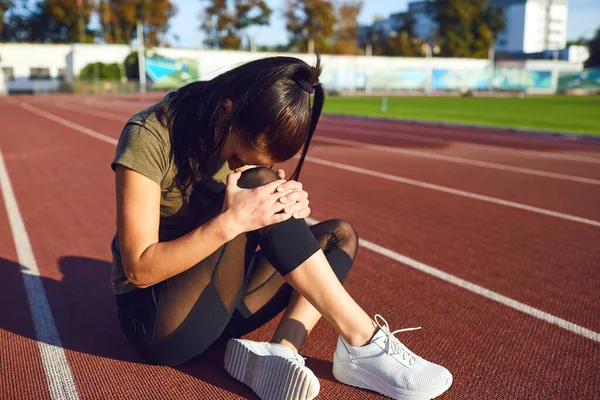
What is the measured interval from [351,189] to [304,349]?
14.5 ft

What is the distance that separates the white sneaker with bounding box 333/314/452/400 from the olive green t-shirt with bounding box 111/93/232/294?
0.86m

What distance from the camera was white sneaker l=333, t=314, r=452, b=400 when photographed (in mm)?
2215

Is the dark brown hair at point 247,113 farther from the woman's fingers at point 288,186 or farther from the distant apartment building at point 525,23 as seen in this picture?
the distant apartment building at point 525,23

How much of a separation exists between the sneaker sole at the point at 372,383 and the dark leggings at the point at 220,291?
1.31 ft

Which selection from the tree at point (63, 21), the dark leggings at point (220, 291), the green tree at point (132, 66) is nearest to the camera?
the dark leggings at point (220, 291)

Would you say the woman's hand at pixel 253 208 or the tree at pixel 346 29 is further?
the tree at pixel 346 29

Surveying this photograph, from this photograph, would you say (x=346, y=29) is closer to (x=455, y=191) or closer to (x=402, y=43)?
(x=402, y=43)

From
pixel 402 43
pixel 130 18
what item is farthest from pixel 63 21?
pixel 402 43

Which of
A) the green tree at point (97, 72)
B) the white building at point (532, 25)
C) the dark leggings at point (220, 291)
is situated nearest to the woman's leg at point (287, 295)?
the dark leggings at point (220, 291)

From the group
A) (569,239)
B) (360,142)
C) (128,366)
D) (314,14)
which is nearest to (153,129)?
(128,366)

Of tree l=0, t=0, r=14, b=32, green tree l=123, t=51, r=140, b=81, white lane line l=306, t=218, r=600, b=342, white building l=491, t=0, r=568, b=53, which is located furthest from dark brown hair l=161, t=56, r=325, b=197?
white building l=491, t=0, r=568, b=53

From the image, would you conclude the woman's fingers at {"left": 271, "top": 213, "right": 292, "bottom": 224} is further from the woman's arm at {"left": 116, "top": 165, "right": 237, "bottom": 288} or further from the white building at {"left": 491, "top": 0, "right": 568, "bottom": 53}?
the white building at {"left": 491, "top": 0, "right": 568, "bottom": 53}

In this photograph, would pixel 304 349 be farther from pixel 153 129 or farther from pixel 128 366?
pixel 153 129

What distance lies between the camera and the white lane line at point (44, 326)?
2406 mm
